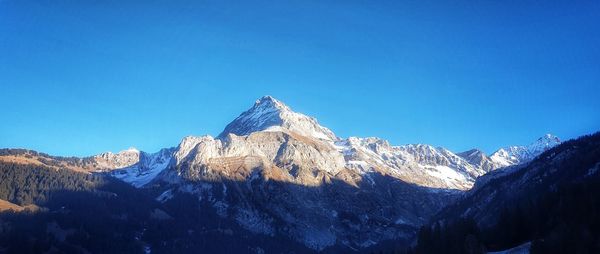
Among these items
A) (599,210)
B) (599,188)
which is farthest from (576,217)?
(599,188)

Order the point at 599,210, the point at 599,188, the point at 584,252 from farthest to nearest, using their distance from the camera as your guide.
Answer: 1. the point at 599,188
2. the point at 599,210
3. the point at 584,252

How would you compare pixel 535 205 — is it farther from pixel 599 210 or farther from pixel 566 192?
pixel 599 210

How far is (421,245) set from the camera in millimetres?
162750

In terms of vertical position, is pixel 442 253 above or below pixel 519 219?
below

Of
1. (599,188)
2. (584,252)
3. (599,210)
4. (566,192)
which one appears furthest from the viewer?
(566,192)

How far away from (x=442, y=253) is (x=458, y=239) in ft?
17.6

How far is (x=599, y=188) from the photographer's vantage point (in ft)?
482

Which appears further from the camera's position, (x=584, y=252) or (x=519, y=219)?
(x=519, y=219)

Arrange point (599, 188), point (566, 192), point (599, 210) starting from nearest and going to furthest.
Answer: point (599, 210)
point (599, 188)
point (566, 192)

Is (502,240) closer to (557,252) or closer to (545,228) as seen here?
(545,228)

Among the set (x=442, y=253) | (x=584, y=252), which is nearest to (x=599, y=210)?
(x=584, y=252)

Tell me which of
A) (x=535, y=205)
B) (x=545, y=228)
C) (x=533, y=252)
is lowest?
(x=533, y=252)

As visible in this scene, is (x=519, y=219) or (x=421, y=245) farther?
(x=421, y=245)

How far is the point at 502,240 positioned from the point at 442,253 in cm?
1555
